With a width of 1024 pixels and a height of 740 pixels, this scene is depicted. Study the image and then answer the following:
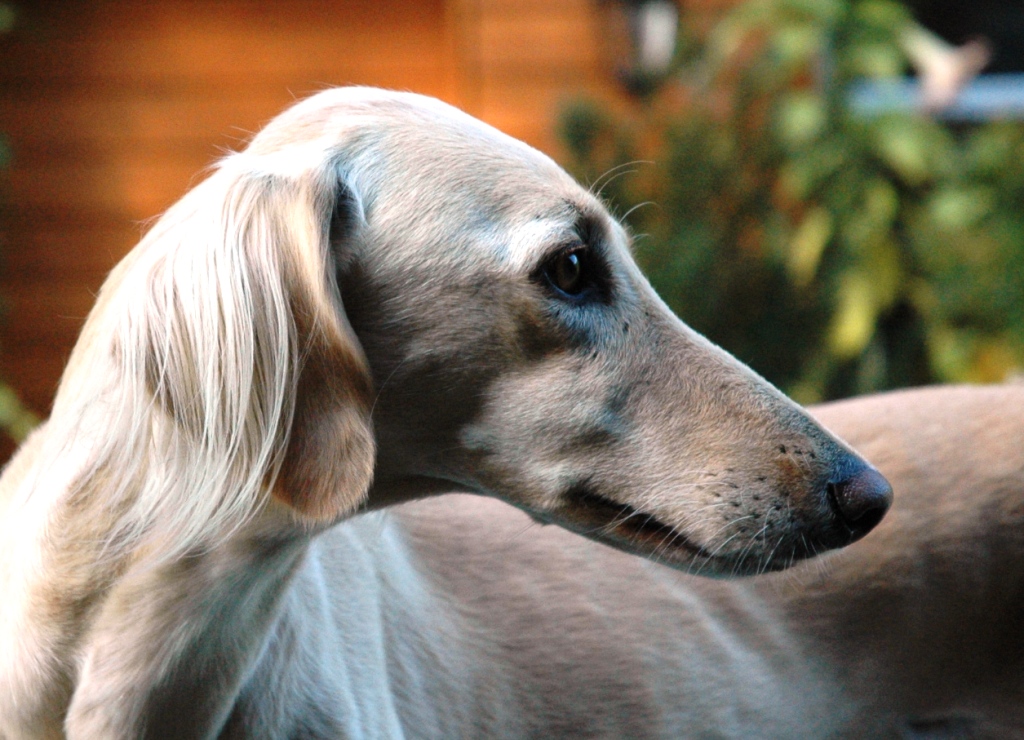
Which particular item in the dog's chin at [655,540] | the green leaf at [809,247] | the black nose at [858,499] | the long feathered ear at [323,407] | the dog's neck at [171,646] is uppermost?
the long feathered ear at [323,407]

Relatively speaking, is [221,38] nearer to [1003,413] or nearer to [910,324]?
[910,324]

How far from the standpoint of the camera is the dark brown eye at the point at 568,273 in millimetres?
1501

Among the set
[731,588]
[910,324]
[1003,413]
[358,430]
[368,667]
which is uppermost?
[358,430]

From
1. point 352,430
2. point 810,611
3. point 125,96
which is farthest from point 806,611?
point 125,96

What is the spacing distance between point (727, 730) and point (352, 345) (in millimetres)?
1129

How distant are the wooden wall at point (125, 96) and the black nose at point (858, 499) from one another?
15.7 feet

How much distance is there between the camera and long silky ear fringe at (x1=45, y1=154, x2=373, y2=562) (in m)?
1.36

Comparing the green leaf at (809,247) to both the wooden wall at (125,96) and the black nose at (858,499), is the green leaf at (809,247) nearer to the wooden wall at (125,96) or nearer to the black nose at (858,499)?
the wooden wall at (125,96)

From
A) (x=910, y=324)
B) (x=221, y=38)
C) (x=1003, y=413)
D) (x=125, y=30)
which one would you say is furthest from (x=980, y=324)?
(x=125, y=30)

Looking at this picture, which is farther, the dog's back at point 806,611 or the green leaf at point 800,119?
the green leaf at point 800,119

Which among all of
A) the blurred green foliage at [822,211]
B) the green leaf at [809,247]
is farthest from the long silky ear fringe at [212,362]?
the green leaf at [809,247]

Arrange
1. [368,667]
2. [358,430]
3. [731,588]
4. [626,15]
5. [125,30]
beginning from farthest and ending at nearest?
[125,30]
[626,15]
[731,588]
[368,667]
[358,430]

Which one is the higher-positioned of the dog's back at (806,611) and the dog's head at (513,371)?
the dog's head at (513,371)

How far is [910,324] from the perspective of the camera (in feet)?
17.7
